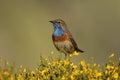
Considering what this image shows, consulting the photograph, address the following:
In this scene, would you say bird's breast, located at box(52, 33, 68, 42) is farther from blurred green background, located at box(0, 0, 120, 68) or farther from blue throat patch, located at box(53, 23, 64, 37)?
blurred green background, located at box(0, 0, 120, 68)

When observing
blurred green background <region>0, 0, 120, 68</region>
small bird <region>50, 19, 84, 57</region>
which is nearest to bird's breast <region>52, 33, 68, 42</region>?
small bird <region>50, 19, 84, 57</region>

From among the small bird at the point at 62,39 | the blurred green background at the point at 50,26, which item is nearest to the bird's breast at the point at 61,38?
the small bird at the point at 62,39

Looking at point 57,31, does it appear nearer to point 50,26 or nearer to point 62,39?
point 62,39

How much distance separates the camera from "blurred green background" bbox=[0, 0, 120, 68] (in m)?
23.8

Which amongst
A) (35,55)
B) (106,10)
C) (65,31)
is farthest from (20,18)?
(65,31)

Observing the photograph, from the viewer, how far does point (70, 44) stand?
1661cm

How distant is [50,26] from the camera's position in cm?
2773

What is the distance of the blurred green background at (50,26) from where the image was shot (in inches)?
935

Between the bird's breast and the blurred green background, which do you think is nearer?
the bird's breast

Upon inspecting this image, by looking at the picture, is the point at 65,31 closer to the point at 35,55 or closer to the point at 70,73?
the point at 70,73

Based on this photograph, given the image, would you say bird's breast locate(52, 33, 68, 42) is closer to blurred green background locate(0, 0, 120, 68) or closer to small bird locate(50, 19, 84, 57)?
small bird locate(50, 19, 84, 57)

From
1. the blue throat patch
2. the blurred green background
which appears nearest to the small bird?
the blue throat patch

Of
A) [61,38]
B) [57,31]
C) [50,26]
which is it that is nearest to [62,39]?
[61,38]

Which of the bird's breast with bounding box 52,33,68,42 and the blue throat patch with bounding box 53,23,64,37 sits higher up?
the blue throat patch with bounding box 53,23,64,37
